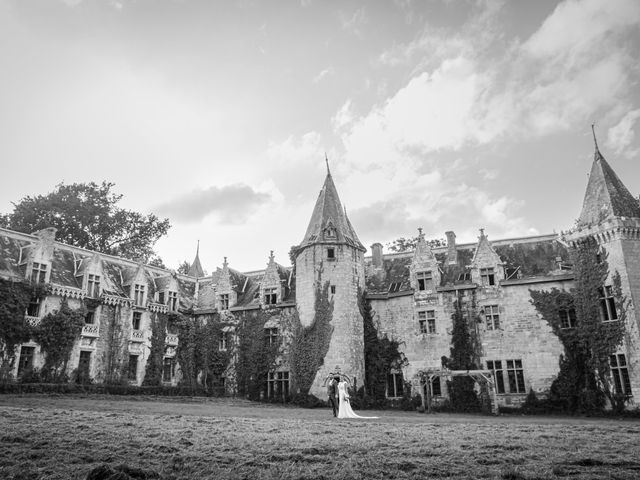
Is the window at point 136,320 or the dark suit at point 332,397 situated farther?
the window at point 136,320

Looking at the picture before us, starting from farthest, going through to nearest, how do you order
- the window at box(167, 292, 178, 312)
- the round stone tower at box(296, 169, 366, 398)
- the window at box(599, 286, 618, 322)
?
1. the window at box(167, 292, 178, 312)
2. the round stone tower at box(296, 169, 366, 398)
3. the window at box(599, 286, 618, 322)

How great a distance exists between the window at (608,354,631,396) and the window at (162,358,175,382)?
2851 cm

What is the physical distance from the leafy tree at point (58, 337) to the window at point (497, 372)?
25.7 m

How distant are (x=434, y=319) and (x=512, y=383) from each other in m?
5.89

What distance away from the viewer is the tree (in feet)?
146

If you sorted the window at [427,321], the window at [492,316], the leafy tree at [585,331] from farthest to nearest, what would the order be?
the window at [427,321] < the window at [492,316] < the leafy tree at [585,331]

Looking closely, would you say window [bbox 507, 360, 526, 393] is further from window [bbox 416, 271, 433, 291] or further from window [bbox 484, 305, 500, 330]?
window [bbox 416, 271, 433, 291]

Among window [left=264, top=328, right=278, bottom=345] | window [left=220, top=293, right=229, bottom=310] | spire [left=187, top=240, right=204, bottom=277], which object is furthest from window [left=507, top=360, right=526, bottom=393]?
spire [left=187, top=240, right=204, bottom=277]

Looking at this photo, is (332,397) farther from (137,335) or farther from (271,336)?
(137,335)

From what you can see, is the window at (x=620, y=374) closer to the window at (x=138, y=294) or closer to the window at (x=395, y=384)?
the window at (x=395, y=384)

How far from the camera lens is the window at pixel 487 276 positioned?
3178cm

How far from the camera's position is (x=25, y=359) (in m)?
28.9

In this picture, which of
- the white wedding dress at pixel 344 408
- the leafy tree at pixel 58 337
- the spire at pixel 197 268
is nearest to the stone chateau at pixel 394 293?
the leafy tree at pixel 58 337

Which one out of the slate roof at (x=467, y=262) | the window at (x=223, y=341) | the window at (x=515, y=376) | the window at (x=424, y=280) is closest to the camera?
the window at (x=515, y=376)
